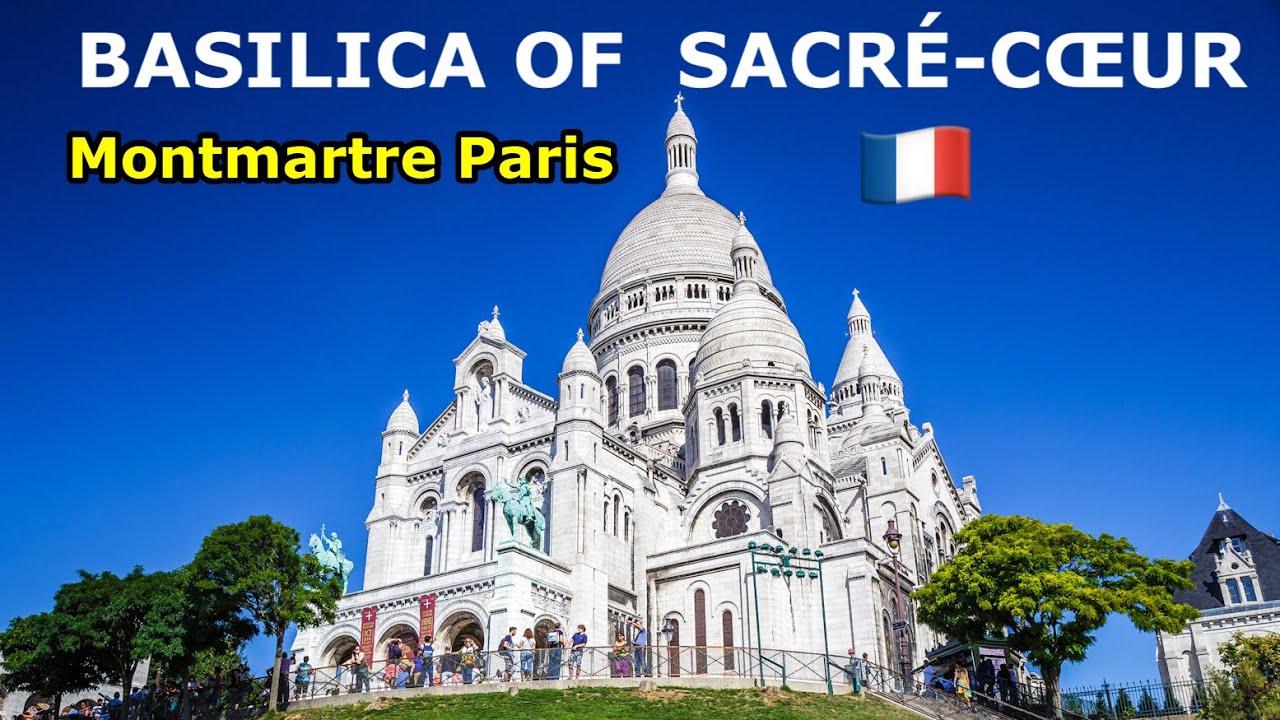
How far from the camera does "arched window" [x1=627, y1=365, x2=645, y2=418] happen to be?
68.0 metres

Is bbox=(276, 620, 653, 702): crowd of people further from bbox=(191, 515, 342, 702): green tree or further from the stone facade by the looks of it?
the stone facade

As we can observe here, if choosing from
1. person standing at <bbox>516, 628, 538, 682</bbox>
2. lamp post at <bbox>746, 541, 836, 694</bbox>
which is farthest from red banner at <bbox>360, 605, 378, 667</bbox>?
lamp post at <bbox>746, 541, 836, 694</bbox>

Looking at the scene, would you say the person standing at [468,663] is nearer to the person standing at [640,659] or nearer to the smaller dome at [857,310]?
the person standing at [640,659]

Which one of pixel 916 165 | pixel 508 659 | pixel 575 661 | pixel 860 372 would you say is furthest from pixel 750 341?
pixel 916 165

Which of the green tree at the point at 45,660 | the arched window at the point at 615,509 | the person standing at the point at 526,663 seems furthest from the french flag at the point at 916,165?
the green tree at the point at 45,660

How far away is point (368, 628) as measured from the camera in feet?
146

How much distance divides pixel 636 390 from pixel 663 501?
15.5 meters

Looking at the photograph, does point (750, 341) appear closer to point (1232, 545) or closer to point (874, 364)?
point (874, 364)

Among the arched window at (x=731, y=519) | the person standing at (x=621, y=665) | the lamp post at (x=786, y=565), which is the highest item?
the arched window at (x=731, y=519)

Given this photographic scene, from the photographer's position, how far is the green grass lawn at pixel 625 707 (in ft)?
96.0

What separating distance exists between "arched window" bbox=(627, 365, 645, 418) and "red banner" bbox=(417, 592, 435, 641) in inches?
1051

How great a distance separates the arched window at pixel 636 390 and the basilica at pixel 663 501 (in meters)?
0.14

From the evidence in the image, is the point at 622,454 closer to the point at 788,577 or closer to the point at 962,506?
the point at 788,577

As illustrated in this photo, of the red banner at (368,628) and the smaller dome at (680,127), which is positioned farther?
the smaller dome at (680,127)
